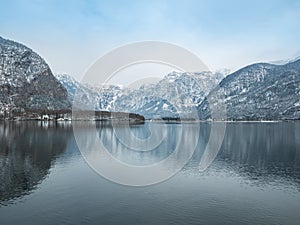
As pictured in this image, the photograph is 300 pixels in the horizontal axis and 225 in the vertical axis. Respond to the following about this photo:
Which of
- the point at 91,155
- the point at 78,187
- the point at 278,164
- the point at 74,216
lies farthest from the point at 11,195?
the point at 278,164

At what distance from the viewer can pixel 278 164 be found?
79188mm

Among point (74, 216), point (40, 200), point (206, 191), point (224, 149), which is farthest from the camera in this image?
point (224, 149)

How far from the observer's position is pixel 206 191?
52594 millimetres

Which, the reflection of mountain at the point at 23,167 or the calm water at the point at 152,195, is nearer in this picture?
the calm water at the point at 152,195

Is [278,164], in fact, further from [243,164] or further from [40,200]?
[40,200]

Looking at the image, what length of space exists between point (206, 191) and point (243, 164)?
31.5 metres

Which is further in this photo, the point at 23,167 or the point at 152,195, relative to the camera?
the point at 23,167

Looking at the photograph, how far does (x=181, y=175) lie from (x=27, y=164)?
38142 mm

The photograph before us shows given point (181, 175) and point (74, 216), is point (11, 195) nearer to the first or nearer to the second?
point (74, 216)

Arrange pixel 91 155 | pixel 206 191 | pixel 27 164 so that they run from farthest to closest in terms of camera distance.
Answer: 1. pixel 91 155
2. pixel 27 164
3. pixel 206 191

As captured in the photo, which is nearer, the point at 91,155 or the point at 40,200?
the point at 40,200

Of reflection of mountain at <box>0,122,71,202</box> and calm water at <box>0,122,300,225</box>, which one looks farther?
reflection of mountain at <box>0,122,71,202</box>

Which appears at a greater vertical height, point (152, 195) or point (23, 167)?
point (23, 167)

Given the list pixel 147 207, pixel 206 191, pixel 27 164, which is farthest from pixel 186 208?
pixel 27 164
